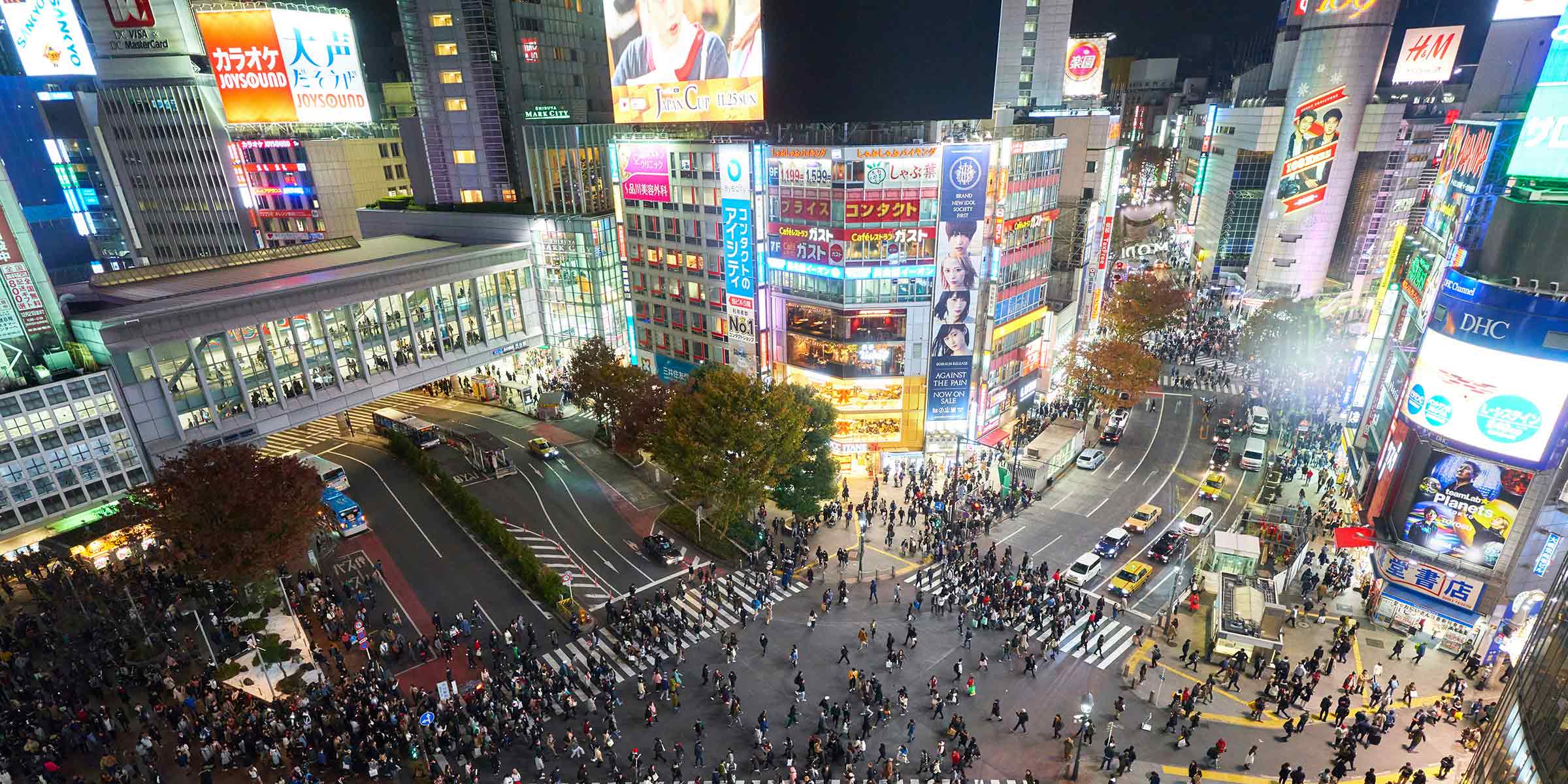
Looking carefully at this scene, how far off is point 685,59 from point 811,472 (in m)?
33.6

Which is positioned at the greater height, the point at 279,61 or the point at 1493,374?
the point at 279,61

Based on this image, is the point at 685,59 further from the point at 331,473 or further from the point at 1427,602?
the point at 1427,602

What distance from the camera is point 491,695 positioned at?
29922mm

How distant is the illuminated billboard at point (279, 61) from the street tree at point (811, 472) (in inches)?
2560

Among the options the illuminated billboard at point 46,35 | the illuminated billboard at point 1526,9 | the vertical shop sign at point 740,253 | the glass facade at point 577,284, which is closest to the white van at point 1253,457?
the illuminated billboard at point 1526,9

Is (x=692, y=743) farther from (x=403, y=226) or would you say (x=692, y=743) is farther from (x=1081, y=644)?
(x=403, y=226)

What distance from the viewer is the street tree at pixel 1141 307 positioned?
6594 cm

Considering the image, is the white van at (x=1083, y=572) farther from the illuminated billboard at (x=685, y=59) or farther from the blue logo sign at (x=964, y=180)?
the illuminated billboard at (x=685, y=59)

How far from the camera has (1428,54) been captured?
7438 cm

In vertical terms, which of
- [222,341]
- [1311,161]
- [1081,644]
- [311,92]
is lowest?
[1081,644]

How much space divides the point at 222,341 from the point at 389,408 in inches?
837

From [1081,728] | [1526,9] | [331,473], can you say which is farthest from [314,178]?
[1526,9]

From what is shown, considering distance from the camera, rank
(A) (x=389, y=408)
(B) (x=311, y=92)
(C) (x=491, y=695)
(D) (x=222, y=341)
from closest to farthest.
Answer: (C) (x=491, y=695) → (D) (x=222, y=341) → (A) (x=389, y=408) → (B) (x=311, y=92)

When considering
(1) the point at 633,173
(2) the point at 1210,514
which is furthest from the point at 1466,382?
(1) the point at 633,173
